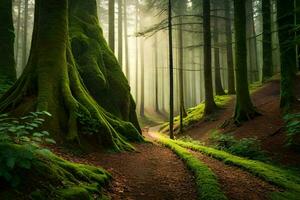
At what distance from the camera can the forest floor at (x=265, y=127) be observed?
419 inches

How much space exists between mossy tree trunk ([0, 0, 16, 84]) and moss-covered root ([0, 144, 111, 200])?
7.69 metres

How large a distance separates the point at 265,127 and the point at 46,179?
1056cm

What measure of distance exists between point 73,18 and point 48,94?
620cm

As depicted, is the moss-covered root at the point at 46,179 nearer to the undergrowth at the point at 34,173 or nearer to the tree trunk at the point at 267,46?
the undergrowth at the point at 34,173

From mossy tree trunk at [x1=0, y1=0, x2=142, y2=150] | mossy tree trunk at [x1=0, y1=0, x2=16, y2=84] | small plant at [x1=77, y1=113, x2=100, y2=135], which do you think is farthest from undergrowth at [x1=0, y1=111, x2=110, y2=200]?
mossy tree trunk at [x1=0, y1=0, x2=16, y2=84]

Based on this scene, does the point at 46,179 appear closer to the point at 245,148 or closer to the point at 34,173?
the point at 34,173

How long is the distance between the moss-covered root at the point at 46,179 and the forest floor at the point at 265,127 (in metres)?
7.24

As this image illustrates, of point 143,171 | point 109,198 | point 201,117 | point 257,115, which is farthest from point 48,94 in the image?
point 201,117

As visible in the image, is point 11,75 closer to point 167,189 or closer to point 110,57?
point 110,57

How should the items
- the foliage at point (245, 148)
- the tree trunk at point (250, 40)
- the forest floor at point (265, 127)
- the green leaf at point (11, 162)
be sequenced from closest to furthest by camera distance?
the green leaf at point (11, 162) → the forest floor at point (265, 127) → the foliage at point (245, 148) → the tree trunk at point (250, 40)

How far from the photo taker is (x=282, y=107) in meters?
13.4

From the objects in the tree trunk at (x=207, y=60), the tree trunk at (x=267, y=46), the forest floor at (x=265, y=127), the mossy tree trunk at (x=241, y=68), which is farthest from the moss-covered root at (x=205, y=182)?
the tree trunk at (x=267, y=46)

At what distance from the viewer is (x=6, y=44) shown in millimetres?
12047

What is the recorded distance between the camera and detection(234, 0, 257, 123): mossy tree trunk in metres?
14.1
